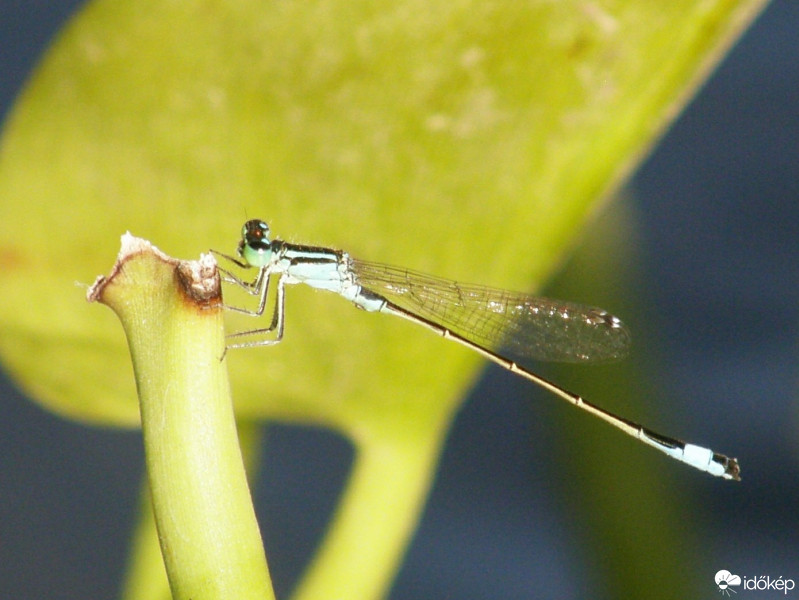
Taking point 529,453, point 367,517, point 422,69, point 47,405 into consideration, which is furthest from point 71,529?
point 422,69

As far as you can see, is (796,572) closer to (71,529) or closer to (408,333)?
(408,333)

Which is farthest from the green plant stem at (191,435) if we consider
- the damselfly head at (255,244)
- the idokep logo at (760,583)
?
the idokep logo at (760,583)

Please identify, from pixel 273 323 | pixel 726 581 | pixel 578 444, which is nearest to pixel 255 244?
pixel 273 323

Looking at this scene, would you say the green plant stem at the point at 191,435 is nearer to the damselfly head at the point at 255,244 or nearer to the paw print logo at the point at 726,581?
the damselfly head at the point at 255,244

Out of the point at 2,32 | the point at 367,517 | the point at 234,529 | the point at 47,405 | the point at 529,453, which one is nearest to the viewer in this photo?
the point at 234,529

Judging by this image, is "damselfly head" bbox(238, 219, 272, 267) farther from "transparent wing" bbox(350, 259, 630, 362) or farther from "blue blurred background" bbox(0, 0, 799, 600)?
"blue blurred background" bbox(0, 0, 799, 600)

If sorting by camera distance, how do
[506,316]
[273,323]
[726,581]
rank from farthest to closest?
[726,581] < [506,316] < [273,323]

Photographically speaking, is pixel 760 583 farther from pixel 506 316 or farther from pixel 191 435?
pixel 191 435
